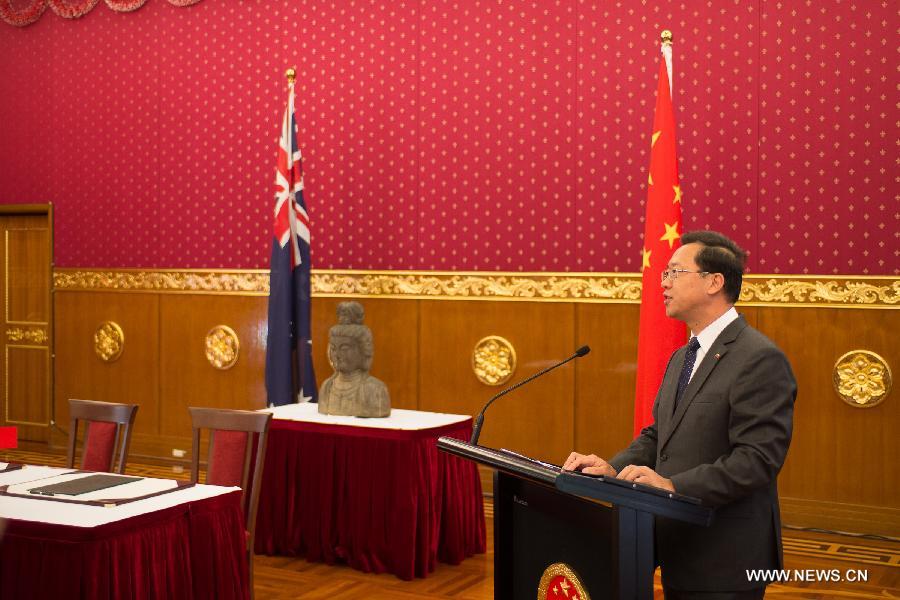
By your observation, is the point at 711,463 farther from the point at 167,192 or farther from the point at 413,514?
the point at 167,192

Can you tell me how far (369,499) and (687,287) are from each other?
123 inches

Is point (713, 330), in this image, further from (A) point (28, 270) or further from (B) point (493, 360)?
(A) point (28, 270)

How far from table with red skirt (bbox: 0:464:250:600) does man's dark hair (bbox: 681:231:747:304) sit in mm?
1926

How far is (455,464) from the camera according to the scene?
543 cm

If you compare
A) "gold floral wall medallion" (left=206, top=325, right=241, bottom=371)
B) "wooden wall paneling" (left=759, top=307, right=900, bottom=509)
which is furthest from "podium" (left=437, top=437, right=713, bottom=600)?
"gold floral wall medallion" (left=206, top=325, right=241, bottom=371)

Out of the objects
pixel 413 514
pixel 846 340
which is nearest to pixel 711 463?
pixel 413 514

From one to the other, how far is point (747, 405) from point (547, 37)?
5.03m

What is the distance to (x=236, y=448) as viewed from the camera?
14.3 feet

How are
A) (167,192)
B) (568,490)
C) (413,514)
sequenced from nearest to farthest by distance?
(568,490) < (413,514) < (167,192)

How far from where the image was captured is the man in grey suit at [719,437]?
2355 millimetres

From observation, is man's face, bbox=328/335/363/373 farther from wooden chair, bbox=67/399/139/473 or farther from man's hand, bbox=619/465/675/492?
man's hand, bbox=619/465/675/492

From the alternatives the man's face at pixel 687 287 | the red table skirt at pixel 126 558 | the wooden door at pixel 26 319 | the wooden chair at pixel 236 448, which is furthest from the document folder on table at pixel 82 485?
the wooden door at pixel 26 319

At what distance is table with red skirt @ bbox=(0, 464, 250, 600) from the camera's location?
3104 millimetres

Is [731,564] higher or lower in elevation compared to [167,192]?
lower
